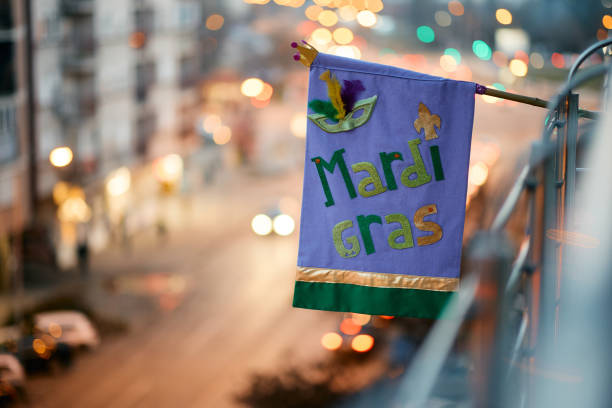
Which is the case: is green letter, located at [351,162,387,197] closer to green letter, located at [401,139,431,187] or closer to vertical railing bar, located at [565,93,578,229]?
green letter, located at [401,139,431,187]

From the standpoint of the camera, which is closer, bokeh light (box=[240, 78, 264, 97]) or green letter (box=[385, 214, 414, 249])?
green letter (box=[385, 214, 414, 249])

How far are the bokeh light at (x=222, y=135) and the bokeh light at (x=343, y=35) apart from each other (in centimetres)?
747

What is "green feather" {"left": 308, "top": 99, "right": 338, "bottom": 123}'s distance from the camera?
548 centimetres

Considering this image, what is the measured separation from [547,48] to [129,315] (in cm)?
1657

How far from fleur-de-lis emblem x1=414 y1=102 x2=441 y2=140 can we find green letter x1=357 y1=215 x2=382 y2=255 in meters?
0.73

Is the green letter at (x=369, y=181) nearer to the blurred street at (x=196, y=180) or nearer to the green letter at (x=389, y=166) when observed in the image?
the green letter at (x=389, y=166)

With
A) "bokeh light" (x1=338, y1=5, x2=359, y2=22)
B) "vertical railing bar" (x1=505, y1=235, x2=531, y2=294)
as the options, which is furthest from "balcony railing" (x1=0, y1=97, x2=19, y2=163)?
"vertical railing bar" (x1=505, y1=235, x2=531, y2=294)

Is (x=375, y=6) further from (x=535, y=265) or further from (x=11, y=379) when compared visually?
(x=535, y=265)

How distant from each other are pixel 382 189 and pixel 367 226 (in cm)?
31

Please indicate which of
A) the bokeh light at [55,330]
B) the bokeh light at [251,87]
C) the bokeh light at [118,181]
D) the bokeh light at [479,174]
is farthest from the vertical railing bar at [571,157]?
the bokeh light at [251,87]

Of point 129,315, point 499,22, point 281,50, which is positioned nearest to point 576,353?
point 499,22

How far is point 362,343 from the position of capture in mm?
20703

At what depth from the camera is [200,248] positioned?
2912 centimetres

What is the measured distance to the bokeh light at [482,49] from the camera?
15362 mm
